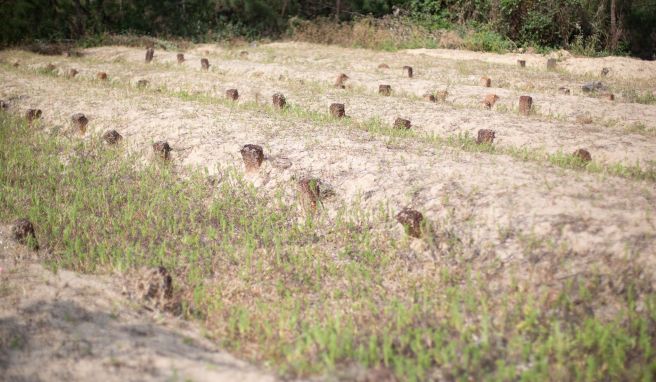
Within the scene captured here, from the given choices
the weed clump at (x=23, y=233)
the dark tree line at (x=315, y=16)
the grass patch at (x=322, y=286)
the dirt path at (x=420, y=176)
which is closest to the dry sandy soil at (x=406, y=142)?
the dirt path at (x=420, y=176)

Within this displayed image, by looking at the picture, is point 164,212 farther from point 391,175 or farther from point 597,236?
point 597,236

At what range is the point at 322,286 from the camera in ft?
13.7

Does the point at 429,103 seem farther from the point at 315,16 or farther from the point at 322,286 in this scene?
the point at 315,16

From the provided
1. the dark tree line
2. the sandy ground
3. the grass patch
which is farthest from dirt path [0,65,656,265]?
the dark tree line

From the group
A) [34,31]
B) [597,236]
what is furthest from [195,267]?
[34,31]

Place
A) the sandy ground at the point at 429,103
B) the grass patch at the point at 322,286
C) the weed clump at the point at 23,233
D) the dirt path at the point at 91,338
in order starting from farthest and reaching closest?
the sandy ground at the point at 429,103
the weed clump at the point at 23,233
the grass patch at the point at 322,286
the dirt path at the point at 91,338

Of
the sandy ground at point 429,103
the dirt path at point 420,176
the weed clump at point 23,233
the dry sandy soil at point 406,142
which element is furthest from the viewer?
the sandy ground at point 429,103

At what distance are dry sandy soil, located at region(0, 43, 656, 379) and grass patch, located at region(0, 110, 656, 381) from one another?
243 millimetres

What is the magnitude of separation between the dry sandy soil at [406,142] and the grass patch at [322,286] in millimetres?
243

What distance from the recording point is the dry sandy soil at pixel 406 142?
3.86 meters

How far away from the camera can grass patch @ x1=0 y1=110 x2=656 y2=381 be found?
3184mm

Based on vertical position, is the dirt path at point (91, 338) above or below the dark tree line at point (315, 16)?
below

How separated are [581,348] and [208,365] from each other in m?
2.19

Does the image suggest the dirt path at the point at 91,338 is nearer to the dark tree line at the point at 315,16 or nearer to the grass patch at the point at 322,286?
the grass patch at the point at 322,286
